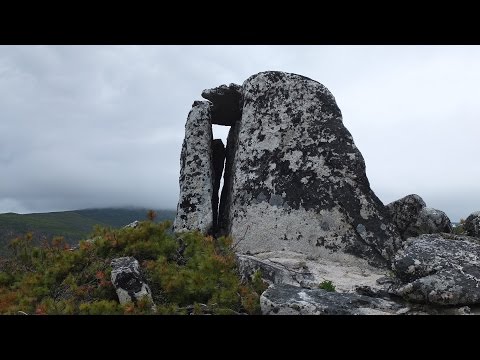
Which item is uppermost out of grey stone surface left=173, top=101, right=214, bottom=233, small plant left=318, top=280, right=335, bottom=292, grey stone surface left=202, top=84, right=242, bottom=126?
grey stone surface left=202, top=84, right=242, bottom=126

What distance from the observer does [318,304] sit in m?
7.20

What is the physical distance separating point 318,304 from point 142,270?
141 inches

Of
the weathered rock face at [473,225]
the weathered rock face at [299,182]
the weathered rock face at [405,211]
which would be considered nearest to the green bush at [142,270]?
the weathered rock face at [299,182]

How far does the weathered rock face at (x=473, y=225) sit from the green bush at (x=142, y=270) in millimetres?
7627

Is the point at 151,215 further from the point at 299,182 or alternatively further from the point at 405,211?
the point at 405,211

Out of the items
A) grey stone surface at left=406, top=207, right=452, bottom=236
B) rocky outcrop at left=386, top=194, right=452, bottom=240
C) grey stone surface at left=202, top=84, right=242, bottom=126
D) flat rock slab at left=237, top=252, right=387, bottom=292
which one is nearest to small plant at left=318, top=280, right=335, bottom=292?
flat rock slab at left=237, top=252, right=387, bottom=292

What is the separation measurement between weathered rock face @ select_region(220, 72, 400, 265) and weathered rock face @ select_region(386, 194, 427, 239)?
1.65 meters

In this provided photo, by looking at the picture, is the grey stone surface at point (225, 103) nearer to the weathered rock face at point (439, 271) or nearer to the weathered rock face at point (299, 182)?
the weathered rock face at point (299, 182)

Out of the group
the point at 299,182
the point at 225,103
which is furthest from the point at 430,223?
the point at 225,103

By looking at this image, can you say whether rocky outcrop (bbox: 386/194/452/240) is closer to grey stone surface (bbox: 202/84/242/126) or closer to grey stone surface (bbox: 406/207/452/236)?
grey stone surface (bbox: 406/207/452/236)

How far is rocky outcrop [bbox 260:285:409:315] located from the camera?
23.1 ft
